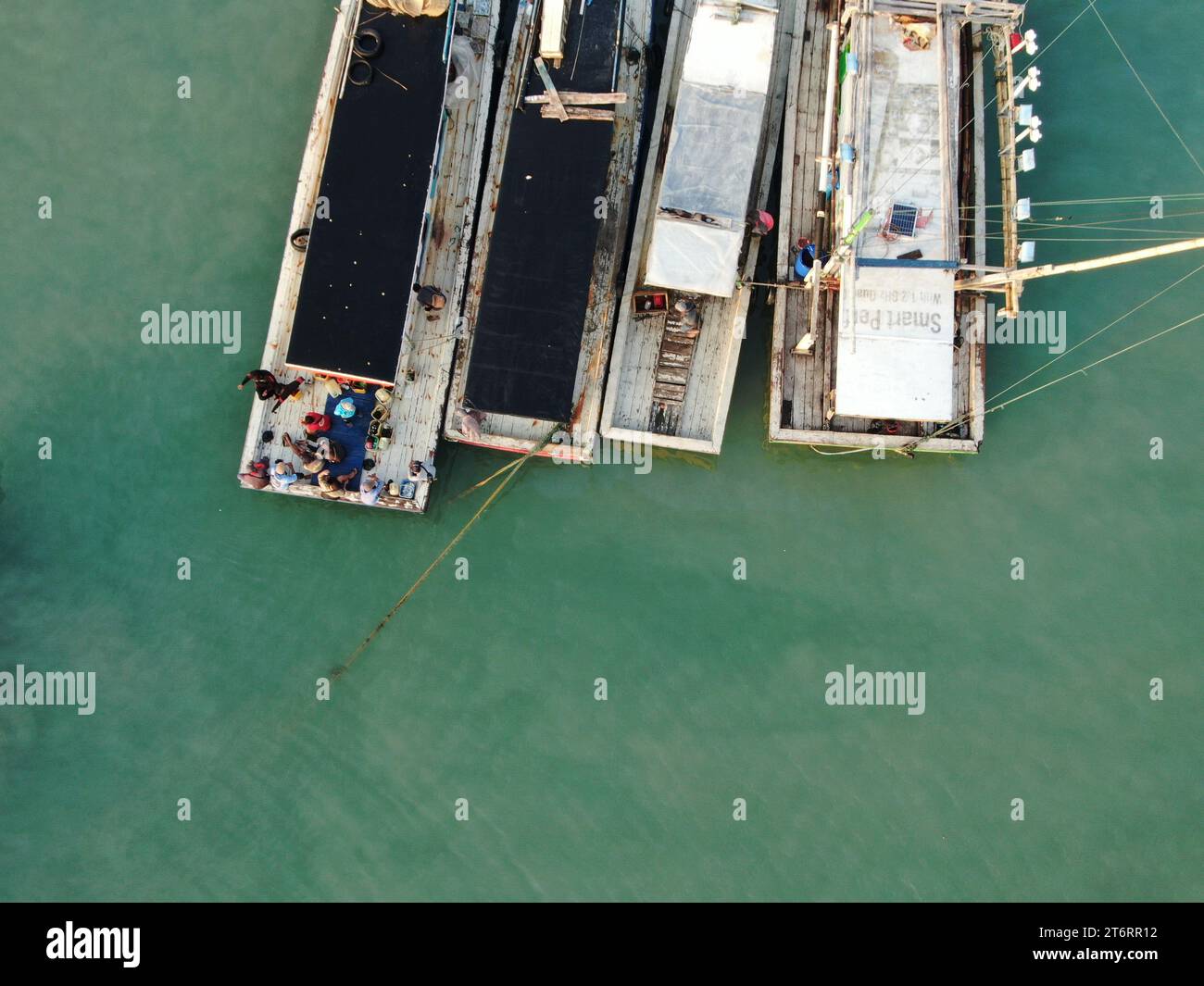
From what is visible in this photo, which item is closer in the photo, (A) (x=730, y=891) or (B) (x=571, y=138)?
(B) (x=571, y=138)

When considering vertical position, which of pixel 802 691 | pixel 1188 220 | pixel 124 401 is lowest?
pixel 802 691

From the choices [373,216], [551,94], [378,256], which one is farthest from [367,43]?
[378,256]

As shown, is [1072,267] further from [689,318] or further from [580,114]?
[580,114]

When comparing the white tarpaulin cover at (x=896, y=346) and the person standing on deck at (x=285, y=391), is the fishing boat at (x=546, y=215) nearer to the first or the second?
the person standing on deck at (x=285, y=391)

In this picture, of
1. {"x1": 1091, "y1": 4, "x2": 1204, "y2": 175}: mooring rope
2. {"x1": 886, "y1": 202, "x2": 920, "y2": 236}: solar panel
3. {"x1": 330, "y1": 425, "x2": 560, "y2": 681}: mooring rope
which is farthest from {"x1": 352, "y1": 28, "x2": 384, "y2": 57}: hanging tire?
{"x1": 1091, "y1": 4, "x2": 1204, "y2": 175}: mooring rope

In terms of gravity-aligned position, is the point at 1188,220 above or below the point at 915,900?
above
